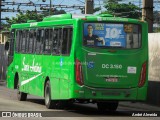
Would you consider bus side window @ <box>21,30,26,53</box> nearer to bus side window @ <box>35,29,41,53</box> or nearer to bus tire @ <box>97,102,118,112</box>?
bus side window @ <box>35,29,41,53</box>

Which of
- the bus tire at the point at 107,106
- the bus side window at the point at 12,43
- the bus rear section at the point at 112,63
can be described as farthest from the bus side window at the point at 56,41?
the bus side window at the point at 12,43

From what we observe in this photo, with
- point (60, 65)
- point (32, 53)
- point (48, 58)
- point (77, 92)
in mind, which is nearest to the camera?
point (77, 92)

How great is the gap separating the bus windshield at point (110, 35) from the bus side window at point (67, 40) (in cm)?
59

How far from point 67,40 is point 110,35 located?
1.35 m

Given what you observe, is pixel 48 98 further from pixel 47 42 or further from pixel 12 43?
pixel 12 43

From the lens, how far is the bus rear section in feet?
56.8

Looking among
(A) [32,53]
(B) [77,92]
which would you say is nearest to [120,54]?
(B) [77,92]

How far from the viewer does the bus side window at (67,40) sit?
17734mm

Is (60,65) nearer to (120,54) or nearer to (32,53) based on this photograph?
(120,54)

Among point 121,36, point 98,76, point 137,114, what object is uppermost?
point 121,36

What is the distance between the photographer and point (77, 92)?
678 inches

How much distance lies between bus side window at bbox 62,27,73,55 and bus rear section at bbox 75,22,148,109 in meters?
0.58

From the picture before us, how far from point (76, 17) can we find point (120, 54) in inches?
69.5

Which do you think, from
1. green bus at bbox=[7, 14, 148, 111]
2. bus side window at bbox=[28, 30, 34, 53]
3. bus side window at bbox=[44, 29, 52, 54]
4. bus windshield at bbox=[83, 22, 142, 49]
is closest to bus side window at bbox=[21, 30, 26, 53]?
bus side window at bbox=[28, 30, 34, 53]
